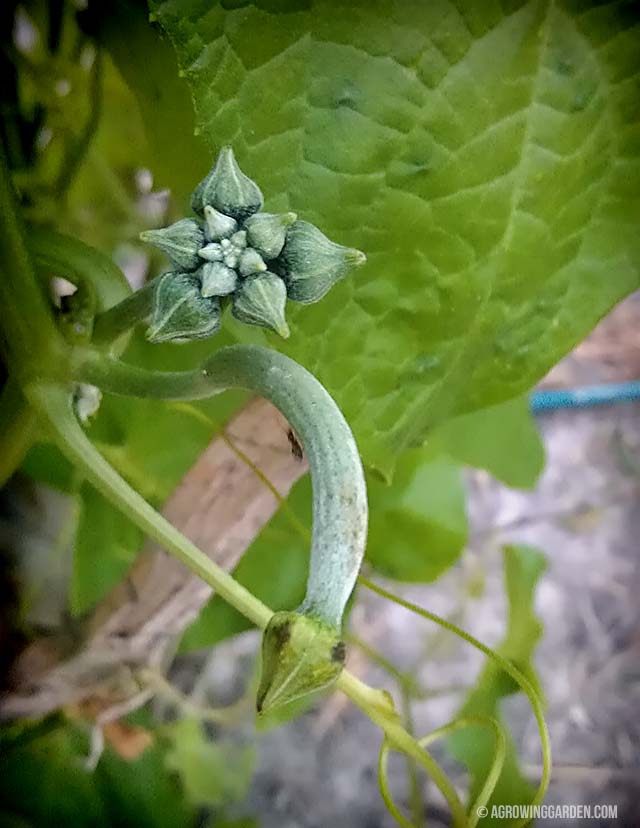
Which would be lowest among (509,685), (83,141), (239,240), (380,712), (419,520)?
(509,685)

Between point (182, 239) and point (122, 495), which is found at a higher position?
point (182, 239)

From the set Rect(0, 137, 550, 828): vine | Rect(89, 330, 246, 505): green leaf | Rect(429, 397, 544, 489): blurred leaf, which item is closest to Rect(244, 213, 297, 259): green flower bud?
Rect(0, 137, 550, 828): vine

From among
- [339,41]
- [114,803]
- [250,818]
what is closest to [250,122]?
[339,41]

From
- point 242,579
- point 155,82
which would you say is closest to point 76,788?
point 242,579

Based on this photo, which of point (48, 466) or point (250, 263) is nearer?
point (250, 263)

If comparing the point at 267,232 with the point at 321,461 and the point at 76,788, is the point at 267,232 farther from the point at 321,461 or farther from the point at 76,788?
the point at 76,788

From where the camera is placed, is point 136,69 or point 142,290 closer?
Result: point 142,290

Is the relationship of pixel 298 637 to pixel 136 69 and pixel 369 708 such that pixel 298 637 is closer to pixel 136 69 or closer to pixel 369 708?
pixel 369 708

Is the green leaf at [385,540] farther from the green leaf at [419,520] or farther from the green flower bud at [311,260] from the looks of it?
the green flower bud at [311,260]
